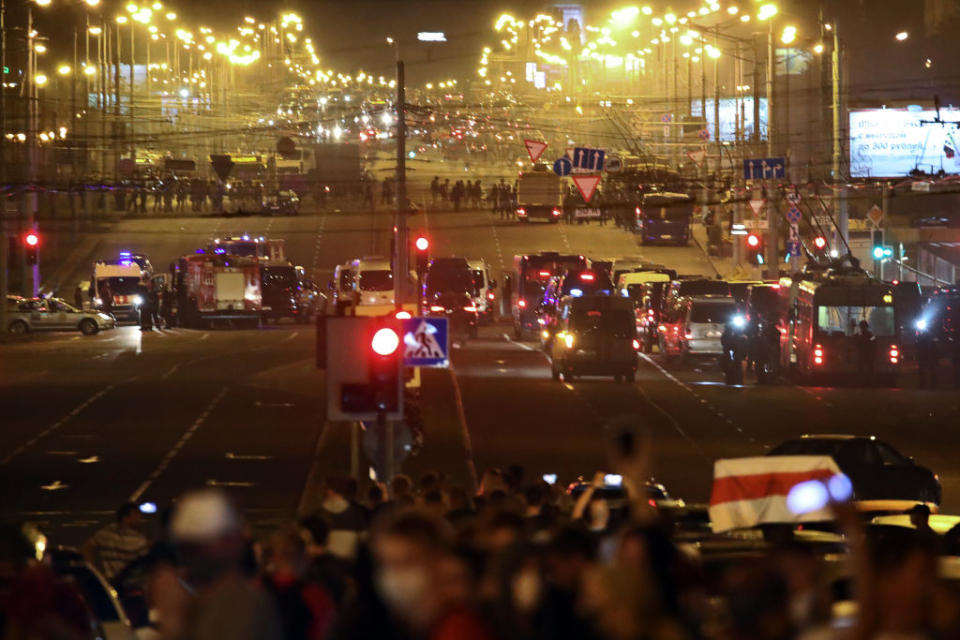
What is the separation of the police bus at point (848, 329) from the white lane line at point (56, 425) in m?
17.8

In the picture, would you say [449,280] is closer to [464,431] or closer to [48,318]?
[48,318]

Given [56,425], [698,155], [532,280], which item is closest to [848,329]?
[532,280]

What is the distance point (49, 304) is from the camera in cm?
5741

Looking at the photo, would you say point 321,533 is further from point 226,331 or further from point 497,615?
point 226,331

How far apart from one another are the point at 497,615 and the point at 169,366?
36607mm

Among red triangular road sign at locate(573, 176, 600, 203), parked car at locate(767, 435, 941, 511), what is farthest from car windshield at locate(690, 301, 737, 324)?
parked car at locate(767, 435, 941, 511)

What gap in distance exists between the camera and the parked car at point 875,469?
1998 cm

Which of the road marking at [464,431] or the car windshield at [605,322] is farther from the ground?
the car windshield at [605,322]

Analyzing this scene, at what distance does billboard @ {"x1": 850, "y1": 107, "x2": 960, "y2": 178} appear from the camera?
64.1 meters

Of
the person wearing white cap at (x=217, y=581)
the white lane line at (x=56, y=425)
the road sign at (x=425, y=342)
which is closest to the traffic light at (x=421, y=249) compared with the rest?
the white lane line at (x=56, y=425)

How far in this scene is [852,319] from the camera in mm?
41375

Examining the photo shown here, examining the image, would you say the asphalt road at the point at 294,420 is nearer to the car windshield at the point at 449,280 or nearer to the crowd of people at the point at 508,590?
the car windshield at the point at 449,280

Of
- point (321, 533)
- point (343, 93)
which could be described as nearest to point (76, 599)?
point (321, 533)

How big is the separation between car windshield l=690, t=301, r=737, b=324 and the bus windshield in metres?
4.12
